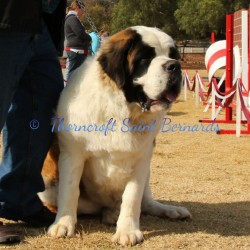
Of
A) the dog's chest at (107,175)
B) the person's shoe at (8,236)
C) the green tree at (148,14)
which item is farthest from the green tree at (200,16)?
the person's shoe at (8,236)

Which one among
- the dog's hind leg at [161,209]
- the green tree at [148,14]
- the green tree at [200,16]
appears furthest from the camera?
the green tree at [148,14]

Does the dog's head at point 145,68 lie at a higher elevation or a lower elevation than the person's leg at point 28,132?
higher

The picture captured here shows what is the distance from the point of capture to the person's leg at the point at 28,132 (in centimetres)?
296

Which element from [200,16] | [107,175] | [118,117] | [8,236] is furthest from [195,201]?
[200,16]

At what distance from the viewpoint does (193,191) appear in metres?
4.04

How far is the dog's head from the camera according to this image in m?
2.71

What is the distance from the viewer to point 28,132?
296cm

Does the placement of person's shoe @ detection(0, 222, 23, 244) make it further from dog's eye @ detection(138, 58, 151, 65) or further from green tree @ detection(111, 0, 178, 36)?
green tree @ detection(111, 0, 178, 36)

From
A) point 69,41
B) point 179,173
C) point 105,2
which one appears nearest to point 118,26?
point 105,2

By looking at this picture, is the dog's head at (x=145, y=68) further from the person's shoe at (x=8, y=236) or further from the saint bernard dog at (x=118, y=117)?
the person's shoe at (x=8, y=236)

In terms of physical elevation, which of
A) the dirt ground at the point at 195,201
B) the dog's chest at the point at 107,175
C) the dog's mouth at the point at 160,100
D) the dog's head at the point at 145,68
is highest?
the dog's head at the point at 145,68

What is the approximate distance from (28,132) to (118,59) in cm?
71

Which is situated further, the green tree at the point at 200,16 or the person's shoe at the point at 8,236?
the green tree at the point at 200,16

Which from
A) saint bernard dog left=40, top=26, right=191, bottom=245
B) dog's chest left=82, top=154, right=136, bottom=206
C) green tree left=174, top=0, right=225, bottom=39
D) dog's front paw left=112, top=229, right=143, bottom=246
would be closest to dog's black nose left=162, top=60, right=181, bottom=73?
saint bernard dog left=40, top=26, right=191, bottom=245
